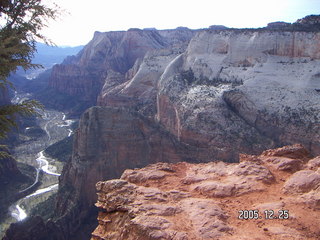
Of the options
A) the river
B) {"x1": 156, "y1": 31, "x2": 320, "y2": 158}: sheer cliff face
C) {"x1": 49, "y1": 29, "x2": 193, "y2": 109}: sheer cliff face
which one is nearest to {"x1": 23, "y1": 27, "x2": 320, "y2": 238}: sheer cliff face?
{"x1": 156, "y1": 31, "x2": 320, "y2": 158}: sheer cliff face

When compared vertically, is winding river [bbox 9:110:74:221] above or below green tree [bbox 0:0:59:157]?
below

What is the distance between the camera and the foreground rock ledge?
7242 mm

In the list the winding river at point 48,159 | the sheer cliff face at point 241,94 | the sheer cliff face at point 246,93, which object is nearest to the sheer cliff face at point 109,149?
the sheer cliff face at point 241,94

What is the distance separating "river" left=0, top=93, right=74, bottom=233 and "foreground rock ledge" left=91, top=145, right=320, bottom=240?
24.3 m

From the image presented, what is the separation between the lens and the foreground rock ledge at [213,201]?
724cm

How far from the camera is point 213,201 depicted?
28.1 feet

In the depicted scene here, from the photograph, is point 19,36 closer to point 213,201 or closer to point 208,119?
point 213,201

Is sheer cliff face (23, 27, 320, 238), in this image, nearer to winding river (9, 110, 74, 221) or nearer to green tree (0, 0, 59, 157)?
winding river (9, 110, 74, 221)

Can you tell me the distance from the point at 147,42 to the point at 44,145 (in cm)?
3410

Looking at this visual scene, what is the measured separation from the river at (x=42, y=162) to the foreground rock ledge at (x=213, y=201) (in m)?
24.3

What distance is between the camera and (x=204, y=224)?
291 inches

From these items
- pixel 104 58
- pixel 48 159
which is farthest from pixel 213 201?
pixel 104 58

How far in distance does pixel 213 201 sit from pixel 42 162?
46.7 m

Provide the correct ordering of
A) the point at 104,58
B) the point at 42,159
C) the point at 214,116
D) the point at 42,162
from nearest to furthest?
the point at 214,116 < the point at 42,162 < the point at 42,159 < the point at 104,58
